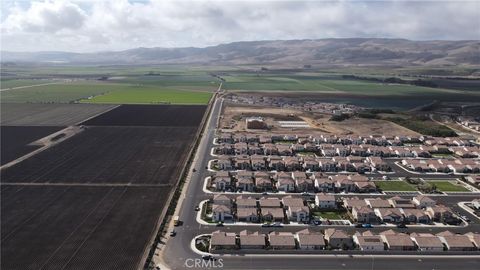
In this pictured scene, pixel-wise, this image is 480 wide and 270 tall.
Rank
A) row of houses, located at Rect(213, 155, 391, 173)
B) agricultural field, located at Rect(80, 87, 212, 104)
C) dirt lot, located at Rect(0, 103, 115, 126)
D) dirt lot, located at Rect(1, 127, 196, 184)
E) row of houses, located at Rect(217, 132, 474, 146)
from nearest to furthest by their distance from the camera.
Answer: dirt lot, located at Rect(1, 127, 196, 184), row of houses, located at Rect(213, 155, 391, 173), row of houses, located at Rect(217, 132, 474, 146), dirt lot, located at Rect(0, 103, 115, 126), agricultural field, located at Rect(80, 87, 212, 104)

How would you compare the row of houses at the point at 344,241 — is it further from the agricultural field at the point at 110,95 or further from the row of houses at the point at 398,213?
the agricultural field at the point at 110,95

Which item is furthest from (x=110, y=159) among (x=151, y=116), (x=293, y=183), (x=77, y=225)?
(x=151, y=116)

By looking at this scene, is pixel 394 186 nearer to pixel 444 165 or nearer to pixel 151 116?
pixel 444 165

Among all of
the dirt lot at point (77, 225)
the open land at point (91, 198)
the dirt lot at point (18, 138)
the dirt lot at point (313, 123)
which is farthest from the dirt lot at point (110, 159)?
the dirt lot at point (313, 123)

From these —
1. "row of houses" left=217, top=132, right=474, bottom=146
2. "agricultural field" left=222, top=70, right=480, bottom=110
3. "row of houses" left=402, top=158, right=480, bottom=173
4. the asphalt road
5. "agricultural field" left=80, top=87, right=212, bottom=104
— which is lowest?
the asphalt road

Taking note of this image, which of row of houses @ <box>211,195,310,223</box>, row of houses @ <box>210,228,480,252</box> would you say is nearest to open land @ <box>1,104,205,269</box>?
row of houses @ <box>211,195,310,223</box>

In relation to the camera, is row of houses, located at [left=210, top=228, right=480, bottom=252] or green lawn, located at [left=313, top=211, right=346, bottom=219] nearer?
row of houses, located at [left=210, top=228, right=480, bottom=252]

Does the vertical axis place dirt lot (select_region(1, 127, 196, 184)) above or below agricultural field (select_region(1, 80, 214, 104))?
below

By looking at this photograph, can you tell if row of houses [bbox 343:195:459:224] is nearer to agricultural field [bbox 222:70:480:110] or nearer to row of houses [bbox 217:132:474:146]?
row of houses [bbox 217:132:474:146]
